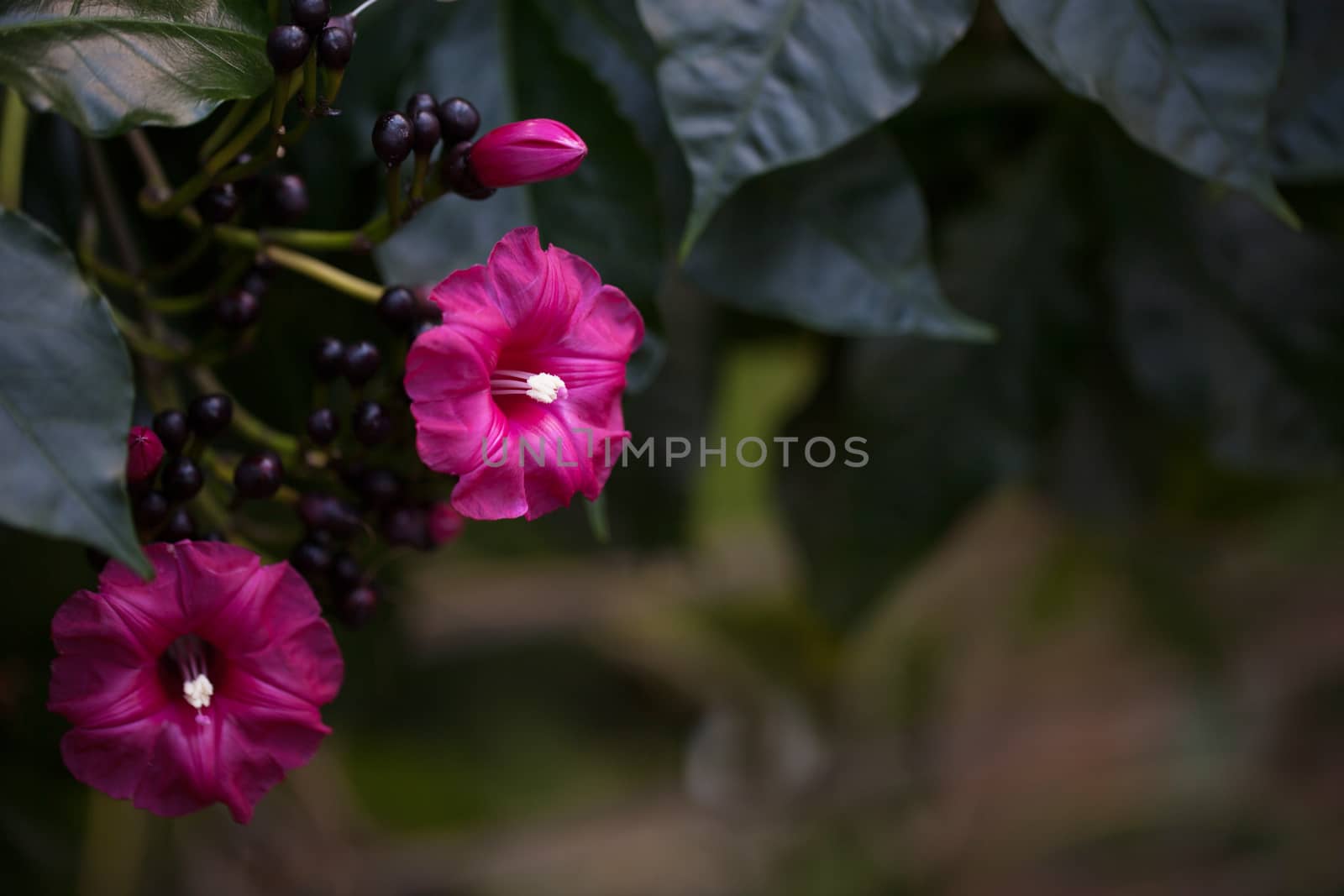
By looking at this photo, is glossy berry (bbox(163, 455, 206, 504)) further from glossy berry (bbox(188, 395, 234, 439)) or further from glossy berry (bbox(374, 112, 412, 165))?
glossy berry (bbox(374, 112, 412, 165))

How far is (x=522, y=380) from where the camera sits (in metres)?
0.42

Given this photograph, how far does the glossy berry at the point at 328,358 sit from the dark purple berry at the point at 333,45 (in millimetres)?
108

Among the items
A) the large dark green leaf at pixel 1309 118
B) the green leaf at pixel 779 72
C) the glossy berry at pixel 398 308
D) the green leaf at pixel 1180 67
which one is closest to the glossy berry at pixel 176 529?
the glossy berry at pixel 398 308

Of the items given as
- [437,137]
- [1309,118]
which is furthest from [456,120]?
[1309,118]

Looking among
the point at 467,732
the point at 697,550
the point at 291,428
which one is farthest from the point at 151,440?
the point at 467,732

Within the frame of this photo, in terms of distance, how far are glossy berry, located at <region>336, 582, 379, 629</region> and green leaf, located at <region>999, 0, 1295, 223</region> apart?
15.2 inches

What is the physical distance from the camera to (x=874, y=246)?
532 millimetres

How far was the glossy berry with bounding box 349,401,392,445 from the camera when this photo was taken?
15.9 inches

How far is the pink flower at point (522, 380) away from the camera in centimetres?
36

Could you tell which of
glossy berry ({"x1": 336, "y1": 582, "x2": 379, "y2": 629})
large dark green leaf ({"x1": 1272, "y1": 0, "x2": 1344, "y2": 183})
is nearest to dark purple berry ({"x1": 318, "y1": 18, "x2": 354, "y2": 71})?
glossy berry ({"x1": 336, "y1": 582, "x2": 379, "y2": 629})

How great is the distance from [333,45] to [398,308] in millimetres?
99

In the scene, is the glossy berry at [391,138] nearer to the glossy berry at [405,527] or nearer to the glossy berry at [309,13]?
the glossy berry at [309,13]

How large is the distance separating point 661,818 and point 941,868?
0.45 metres

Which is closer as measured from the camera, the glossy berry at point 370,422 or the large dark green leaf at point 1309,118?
the glossy berry at point 370,422
